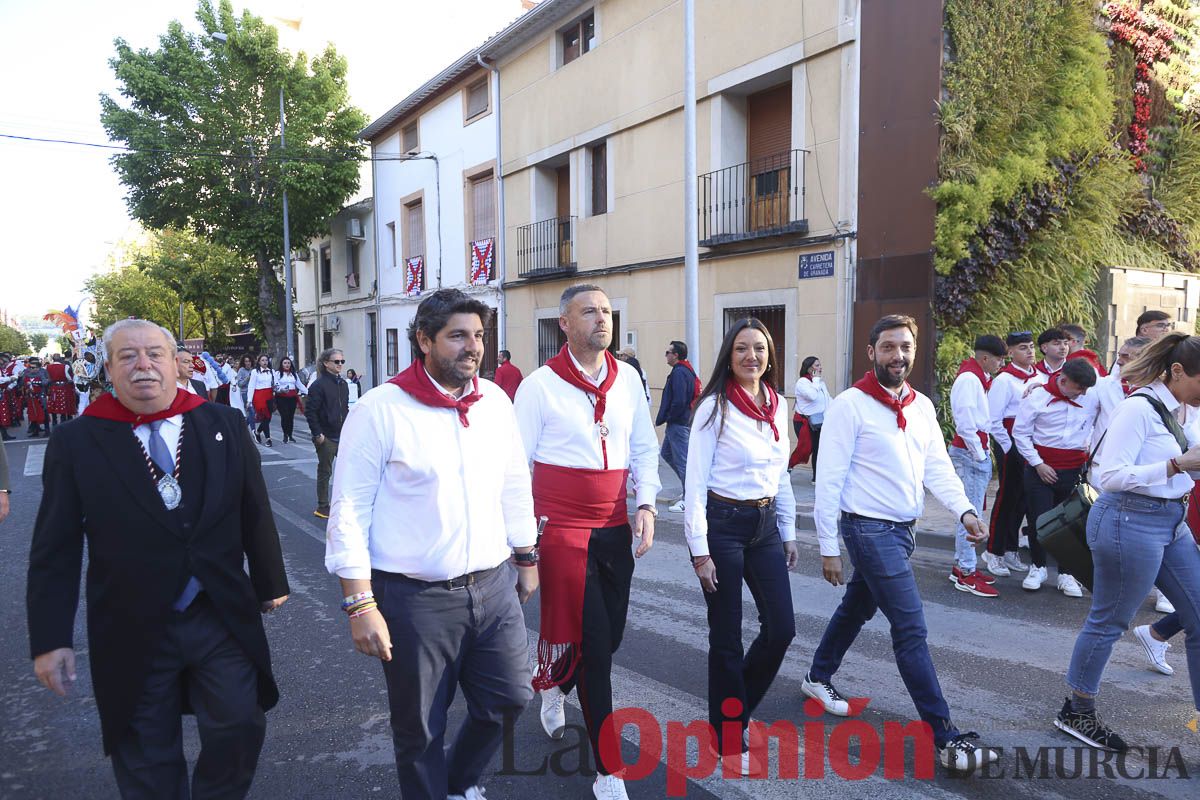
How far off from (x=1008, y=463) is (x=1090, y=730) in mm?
3267

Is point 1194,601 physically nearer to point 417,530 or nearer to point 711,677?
point 711,677

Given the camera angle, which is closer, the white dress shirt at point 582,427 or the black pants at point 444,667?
the black pants at point 444,667

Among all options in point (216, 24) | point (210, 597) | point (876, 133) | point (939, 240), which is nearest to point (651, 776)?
point (210, 597)

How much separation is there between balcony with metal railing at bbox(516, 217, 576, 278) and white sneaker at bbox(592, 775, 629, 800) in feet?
47.1

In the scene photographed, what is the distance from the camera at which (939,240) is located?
10.2 m

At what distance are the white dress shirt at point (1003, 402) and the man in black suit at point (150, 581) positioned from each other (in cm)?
589

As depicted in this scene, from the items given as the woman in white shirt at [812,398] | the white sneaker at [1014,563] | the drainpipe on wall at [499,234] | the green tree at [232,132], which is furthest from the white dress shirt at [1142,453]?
the green tree at [232,132]

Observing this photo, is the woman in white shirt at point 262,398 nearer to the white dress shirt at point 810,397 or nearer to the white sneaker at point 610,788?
the white dress shirt at point 810,397

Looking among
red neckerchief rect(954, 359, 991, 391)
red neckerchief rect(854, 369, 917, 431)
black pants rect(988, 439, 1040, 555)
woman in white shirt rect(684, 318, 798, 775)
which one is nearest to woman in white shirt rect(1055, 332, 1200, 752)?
red neckerchief rect(854, 369, 917, 431)

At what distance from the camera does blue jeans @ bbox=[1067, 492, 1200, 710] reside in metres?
3.50

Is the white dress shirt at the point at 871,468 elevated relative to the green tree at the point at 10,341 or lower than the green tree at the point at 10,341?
lower

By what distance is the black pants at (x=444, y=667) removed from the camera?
2.66 meters

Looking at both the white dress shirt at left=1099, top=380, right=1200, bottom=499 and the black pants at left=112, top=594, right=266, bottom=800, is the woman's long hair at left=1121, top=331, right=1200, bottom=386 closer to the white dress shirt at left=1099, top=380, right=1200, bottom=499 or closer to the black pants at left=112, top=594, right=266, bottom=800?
the white dress shirt at left=1099, top=380, right=1200, bottom=499

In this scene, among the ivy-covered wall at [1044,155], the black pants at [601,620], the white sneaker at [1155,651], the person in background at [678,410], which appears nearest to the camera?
the black pants at [601,620]
